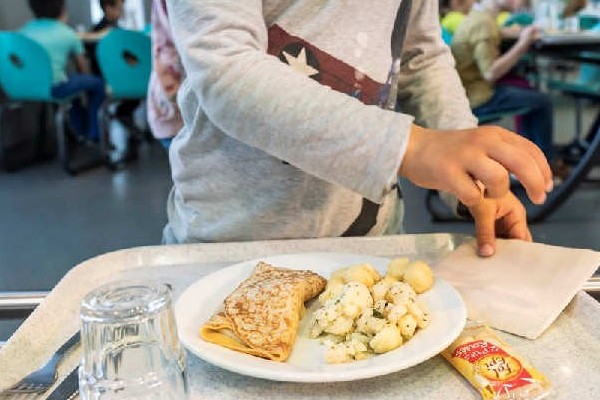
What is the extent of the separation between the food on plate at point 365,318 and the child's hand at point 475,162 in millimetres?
98

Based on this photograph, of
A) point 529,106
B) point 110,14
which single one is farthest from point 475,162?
point 110,14

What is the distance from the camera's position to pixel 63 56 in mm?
4066

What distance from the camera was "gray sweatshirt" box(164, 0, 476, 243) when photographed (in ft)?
1.94

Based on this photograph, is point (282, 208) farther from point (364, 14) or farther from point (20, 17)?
point (20, 17)

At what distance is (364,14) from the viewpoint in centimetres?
79

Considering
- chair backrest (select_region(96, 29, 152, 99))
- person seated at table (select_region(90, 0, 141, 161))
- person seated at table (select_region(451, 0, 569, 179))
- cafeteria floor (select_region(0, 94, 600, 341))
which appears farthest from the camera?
person seated at table (select_region(90, 0, 141, 161))

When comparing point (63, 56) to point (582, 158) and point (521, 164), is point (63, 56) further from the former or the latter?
point (521, 164)

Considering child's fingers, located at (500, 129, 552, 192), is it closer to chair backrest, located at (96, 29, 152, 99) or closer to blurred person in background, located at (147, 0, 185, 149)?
blurred person in background, located at (147, 0, 185, 149)

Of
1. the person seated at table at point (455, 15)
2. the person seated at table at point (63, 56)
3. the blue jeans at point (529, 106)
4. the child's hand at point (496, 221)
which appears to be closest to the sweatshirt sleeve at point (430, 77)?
the child's hand at point (496, 221)

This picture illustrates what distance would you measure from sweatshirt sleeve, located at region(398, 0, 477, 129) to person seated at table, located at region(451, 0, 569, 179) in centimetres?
215

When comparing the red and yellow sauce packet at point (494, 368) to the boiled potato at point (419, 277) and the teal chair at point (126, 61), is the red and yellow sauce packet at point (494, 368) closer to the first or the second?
the boiled potato at point (419, 277)

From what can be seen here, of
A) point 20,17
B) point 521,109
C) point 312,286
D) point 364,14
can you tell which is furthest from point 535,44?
point 20,17

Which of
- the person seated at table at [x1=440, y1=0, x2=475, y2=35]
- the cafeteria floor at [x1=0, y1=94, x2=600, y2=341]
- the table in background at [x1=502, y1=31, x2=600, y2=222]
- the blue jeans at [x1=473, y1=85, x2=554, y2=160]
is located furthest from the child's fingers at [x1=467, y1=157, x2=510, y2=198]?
the person seated at table at [x1=440, y1=0, x2=475, y2=35]

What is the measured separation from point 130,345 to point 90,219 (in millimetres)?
2776
